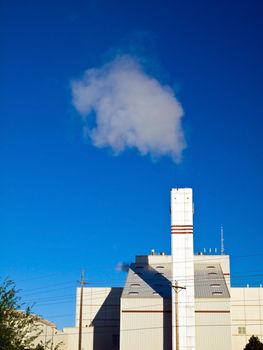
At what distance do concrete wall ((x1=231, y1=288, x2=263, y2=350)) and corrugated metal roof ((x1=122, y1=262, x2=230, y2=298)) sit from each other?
17.9 ft

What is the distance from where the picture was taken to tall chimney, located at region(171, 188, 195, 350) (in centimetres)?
7462

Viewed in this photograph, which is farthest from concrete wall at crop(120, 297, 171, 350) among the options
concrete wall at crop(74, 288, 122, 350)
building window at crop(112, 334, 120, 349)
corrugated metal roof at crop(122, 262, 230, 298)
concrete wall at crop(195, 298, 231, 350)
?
building window at crop(112, 334, 120, 349)

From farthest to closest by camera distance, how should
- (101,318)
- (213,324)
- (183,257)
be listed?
(101,318), (183,257), (213,324)

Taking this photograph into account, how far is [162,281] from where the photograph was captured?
8456cm

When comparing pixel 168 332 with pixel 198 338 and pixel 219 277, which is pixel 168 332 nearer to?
pixel 198 338

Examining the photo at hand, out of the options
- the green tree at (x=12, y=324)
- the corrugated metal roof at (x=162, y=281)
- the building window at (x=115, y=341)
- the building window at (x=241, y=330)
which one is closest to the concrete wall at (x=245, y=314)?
the building window at (x=241, y=330)

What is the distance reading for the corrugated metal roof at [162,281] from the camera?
7881 centimetres

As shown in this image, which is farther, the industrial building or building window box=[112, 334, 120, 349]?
building window box=[112, 334, 120, 349]

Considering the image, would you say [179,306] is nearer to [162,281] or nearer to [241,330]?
[162,281]

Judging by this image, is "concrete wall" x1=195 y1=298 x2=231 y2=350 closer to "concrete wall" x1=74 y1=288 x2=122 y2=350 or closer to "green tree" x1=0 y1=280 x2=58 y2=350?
"concrete wall" x1=74 y1=288 x2=122 y2=350

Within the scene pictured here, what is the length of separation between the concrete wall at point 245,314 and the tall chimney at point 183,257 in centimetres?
1800

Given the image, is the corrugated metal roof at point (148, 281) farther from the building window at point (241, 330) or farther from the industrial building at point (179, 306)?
the building window at point (241, 330)

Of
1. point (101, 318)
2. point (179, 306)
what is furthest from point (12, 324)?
point (101, 318)

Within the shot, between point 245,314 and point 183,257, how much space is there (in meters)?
20.5
